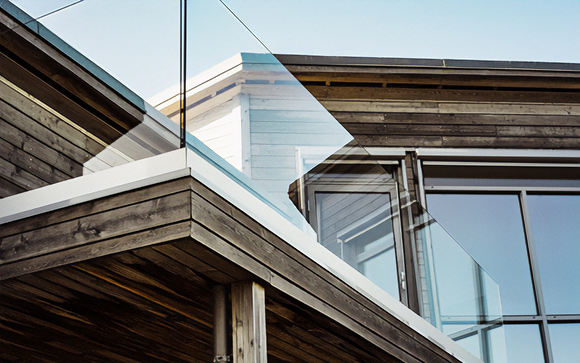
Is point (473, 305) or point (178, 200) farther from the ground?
point (473, 305)

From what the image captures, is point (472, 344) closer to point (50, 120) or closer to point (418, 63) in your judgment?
point (418, 63)

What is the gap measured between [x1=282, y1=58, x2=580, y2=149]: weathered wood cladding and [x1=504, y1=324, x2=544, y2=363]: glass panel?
1.89 m

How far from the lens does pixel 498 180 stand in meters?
7.75

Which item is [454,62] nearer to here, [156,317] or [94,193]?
[156,317]

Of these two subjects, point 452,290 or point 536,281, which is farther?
point 536,281

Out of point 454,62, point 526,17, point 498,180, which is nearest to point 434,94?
point 454,62

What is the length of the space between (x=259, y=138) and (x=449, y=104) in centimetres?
471

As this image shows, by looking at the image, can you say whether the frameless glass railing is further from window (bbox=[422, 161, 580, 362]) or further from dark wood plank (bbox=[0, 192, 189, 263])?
window (bbox=[422, 161, 580, 362])

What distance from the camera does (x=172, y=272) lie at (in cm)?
306

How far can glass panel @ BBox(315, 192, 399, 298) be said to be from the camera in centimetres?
407

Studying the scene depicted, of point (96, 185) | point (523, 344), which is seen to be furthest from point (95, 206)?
point (523, 344)

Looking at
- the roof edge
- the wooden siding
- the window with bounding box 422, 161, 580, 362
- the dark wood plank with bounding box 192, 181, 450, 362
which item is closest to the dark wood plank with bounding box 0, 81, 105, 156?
the wooden siding

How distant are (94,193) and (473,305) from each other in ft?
11.5

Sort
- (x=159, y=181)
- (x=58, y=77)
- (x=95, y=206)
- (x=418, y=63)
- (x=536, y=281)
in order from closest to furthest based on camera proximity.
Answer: (x=159, y=181), (x=95, y=206), (x=58, y=77), (x=536, y=281), (x=418, y=63)
